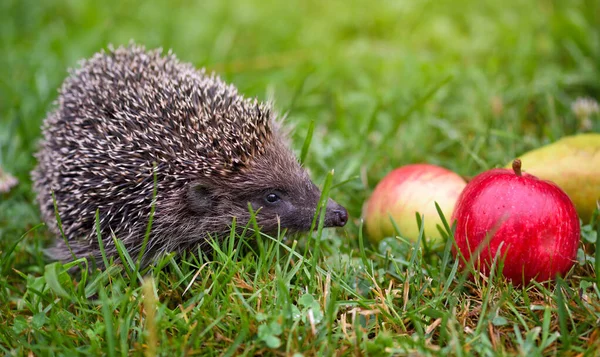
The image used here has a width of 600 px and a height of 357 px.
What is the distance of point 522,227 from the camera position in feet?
10.8

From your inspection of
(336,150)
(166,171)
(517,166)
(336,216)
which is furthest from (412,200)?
(166,171)

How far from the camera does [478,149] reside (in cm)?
480

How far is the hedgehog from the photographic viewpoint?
3805 mm

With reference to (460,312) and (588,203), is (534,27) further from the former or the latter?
(460,312)

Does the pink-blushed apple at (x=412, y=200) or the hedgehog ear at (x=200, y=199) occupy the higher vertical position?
the hedgehog ear at (x=200, y=199)

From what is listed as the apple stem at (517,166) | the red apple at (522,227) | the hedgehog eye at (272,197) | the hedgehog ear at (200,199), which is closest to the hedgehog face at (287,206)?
the hedgehog eye at (272,197)

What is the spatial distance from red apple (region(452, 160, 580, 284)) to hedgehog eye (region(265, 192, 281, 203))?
133 cm

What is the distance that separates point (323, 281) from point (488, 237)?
38.9 inches

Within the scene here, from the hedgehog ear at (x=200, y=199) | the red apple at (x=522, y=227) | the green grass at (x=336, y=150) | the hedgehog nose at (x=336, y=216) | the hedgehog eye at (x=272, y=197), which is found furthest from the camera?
the hedgehog eye at (x=272, y=197)

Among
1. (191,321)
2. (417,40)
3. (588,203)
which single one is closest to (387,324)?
(191,321)

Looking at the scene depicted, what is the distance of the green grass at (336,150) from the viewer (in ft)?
9.83

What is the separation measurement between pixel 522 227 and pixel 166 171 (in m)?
2.27

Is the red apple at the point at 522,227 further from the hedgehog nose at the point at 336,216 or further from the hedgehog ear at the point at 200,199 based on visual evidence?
the hedgehog ear at the point at 200,199

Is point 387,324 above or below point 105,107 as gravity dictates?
below
